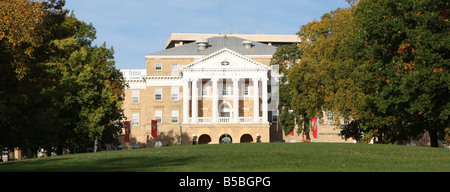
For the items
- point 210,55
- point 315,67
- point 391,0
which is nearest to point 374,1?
point 391,0

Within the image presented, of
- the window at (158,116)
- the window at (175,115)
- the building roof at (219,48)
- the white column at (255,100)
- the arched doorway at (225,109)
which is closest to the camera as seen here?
the white column at (255,100)

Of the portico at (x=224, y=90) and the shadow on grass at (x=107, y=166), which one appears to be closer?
the shadow on grass at (x=107, y=166)

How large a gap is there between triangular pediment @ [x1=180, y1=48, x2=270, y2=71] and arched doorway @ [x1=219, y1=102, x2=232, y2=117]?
584 cm

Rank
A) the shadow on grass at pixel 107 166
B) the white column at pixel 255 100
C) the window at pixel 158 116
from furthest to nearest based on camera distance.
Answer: the window at pixel 158 116 < the white column at pixel 255 100 < the shadow on grass at pixel 107 166

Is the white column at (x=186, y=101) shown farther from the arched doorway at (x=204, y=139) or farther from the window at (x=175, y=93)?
the window at (x=175, y=93)

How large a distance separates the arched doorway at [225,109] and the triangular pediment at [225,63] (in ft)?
19.2

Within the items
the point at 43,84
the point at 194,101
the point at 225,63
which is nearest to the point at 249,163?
the point at 43,84

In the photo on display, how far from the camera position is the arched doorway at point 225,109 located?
90625 mm

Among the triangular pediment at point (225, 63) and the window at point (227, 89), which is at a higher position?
the triangular pediment at point (225, 63)

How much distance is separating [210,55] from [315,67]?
34660 millimetres

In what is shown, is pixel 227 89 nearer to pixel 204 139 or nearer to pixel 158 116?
pixel 204 139

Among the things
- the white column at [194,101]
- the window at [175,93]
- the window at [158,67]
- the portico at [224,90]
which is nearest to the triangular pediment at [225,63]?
the portico at [224,90]

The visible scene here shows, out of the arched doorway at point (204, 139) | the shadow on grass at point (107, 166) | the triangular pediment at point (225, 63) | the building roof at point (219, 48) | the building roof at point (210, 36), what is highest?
the building roof at point (210, 36)

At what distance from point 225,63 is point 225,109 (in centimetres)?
697
